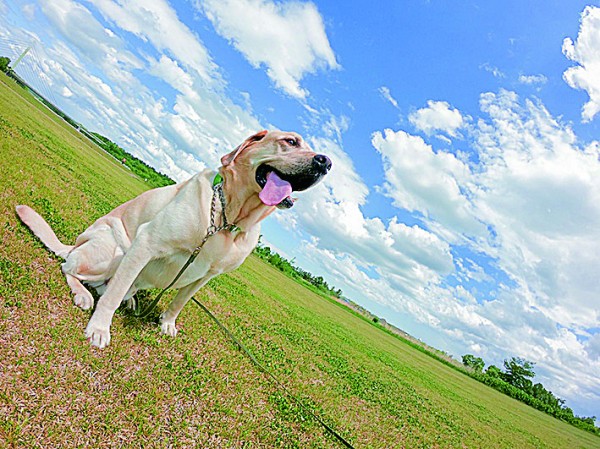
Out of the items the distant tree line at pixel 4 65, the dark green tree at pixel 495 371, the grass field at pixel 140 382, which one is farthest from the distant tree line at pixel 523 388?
the distant tree line at pixel 4 65

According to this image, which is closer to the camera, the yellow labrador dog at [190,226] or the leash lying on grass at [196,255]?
the yellow labrador dog at [190,226]

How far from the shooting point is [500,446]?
969 centimetres

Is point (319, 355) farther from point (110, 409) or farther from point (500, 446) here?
point (110, 409)

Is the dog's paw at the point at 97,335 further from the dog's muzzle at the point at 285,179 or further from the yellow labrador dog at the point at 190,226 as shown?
the dog's muzzle at the point at 285,179

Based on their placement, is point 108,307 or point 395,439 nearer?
point 108,307

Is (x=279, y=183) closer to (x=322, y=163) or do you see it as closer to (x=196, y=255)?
(x=322, y=163)

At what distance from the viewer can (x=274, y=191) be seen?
3.59 m

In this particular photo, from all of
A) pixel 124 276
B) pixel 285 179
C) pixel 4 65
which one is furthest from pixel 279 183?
pixel 4 65

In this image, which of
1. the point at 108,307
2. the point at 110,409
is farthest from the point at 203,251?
the point at 110,409

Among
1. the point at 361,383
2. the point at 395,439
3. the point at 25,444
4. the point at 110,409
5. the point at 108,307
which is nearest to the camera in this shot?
the point at 25,444

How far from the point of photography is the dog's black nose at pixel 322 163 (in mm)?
3568

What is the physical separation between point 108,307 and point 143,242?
0.68m

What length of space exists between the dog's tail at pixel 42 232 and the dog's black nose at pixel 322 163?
3131 mm

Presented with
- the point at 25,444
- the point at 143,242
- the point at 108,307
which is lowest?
the point at 25,444
